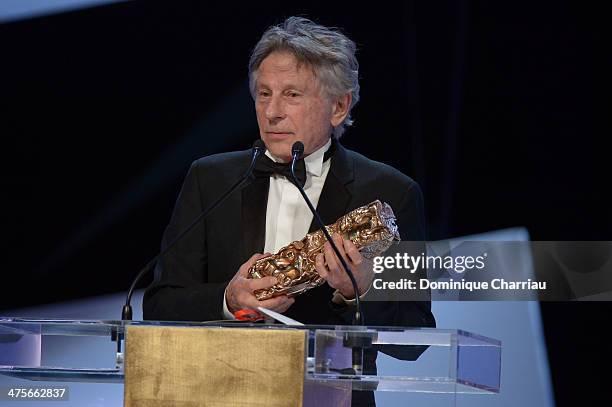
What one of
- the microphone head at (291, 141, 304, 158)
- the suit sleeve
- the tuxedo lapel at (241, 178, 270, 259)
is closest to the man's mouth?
the tuxedo lapel at (241, 178, 270, 259)

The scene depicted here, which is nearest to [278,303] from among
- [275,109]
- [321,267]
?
[321,267]

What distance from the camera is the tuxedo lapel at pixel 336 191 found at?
309cm

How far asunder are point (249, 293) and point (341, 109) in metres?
0.84

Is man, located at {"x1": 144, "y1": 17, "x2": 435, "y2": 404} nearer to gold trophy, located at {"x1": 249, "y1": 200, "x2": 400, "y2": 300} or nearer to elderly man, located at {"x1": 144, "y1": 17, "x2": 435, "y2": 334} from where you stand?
elderly man, located at {"x1": 144, "y1": 17, "x2": 435, "y2": 334}

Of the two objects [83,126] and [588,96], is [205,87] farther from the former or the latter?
[588,96]

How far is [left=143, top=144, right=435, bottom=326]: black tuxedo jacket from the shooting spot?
2990 millimetres

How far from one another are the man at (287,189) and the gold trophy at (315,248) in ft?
0.69

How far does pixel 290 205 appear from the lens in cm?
315

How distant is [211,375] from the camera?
1.86 metres

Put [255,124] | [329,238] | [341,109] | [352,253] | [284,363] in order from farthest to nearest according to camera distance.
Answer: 1. [255,124]
2. [341,109]
3. [352,253]
4. [329,238]
5. [284,363]

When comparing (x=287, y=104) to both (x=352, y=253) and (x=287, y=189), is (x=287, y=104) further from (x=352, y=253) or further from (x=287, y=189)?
(x=352, y=253)

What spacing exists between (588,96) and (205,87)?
1.44 meters

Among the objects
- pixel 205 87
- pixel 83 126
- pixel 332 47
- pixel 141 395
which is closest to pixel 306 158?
pixel 332 47

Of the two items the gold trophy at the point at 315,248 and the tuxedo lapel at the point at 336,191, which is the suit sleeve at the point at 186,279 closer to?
the gold trophy at the point at 315,248
